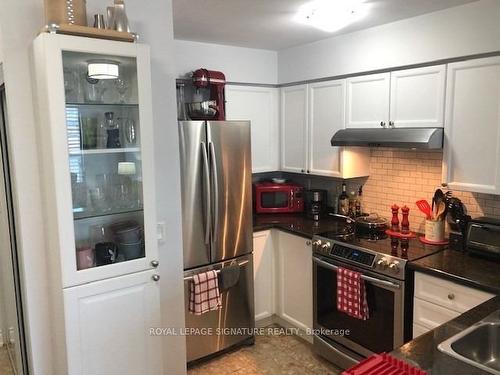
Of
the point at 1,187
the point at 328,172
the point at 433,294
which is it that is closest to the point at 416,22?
the point at 328,172

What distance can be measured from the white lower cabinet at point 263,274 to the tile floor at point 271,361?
26 cm

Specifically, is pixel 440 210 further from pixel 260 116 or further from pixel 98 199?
pixel 98 199

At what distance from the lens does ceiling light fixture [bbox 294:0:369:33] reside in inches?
92.3

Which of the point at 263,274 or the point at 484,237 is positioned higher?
the point at 484,237

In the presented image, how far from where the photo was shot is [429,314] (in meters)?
2.31

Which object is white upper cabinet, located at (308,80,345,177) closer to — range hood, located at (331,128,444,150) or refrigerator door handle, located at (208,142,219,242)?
range hood, located at (331,128,444,150)

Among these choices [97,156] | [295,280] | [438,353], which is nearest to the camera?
[438,353]

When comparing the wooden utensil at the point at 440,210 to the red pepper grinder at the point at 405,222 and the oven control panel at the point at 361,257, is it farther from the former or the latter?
the oven control panel at the point at 361,257

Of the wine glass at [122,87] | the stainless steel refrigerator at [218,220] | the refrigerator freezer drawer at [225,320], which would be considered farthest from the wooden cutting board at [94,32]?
the refrigerator freezer drawer at [225,320]

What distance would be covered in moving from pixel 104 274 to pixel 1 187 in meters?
1.00

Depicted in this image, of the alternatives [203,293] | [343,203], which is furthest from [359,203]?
[203,293]

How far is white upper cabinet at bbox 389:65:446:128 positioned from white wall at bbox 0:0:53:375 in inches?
85.5

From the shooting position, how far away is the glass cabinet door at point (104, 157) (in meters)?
1.87

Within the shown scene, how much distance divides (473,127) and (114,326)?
2.27 metres
